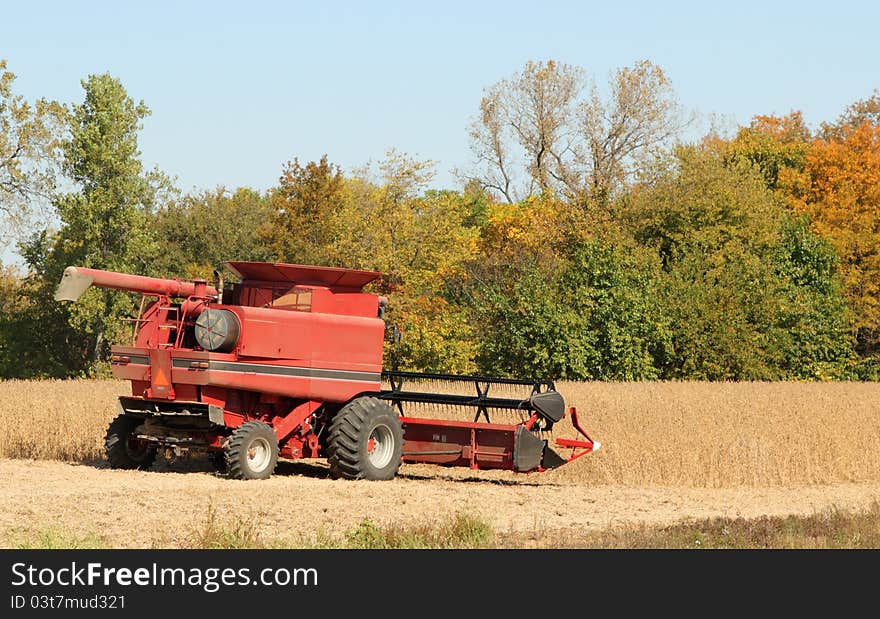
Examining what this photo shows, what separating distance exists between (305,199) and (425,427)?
41333mm

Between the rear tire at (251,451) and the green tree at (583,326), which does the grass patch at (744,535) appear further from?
the green tree at (583,326)

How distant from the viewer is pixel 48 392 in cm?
2773

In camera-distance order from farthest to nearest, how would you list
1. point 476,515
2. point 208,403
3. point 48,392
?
point 48,392 < point 208,403 < point 476,515

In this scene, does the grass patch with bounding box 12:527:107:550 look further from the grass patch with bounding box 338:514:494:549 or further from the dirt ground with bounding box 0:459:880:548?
the grass patch with bounding box 338:514:494:549

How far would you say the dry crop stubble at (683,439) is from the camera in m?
21.2

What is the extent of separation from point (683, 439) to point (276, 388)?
7033 millimetres

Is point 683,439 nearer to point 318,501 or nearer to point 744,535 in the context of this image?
point 318,501

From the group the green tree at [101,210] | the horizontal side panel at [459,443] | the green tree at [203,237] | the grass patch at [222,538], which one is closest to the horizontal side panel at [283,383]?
the horizontal side panel at [459,443]

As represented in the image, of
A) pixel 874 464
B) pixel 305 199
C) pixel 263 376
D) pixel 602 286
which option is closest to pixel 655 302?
pixel 602 286

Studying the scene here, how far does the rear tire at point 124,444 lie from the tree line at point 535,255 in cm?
2713

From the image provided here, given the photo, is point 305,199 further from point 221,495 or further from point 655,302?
point 221,495

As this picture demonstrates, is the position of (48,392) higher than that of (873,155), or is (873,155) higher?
(873,155)

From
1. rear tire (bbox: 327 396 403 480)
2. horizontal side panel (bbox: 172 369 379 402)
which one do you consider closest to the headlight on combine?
horizontal side panel (bbox: 172 369 379 402)

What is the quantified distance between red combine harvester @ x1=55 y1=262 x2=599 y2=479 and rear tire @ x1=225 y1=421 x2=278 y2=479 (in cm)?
2
